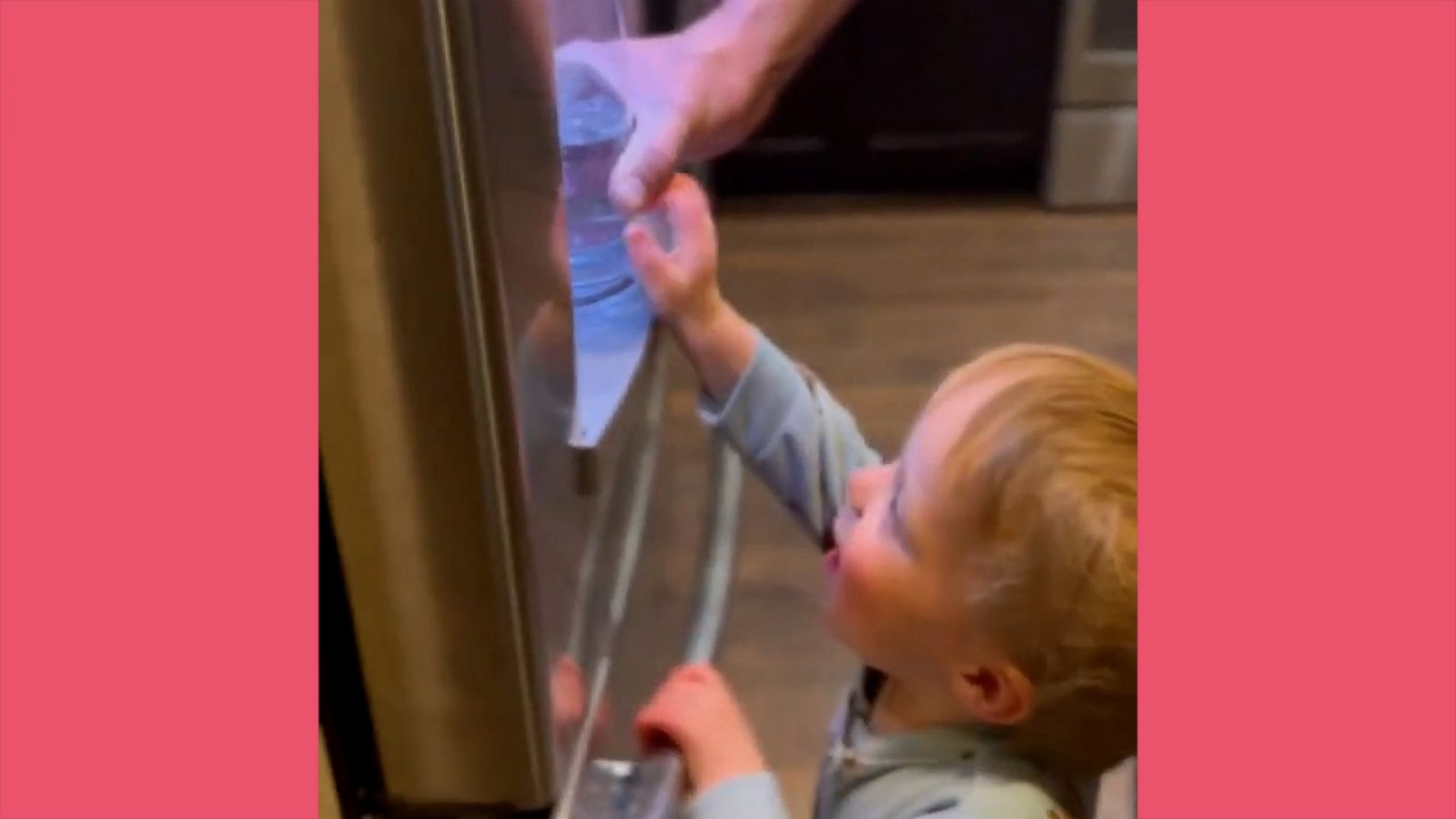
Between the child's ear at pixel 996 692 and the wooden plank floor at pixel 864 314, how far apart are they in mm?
601

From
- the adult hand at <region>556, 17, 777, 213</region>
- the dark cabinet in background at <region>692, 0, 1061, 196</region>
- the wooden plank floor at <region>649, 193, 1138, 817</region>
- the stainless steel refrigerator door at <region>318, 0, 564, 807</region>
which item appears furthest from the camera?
the dark cabinet in background at <region>692, 0, 1061, 196</region>

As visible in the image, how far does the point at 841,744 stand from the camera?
30.0 inches

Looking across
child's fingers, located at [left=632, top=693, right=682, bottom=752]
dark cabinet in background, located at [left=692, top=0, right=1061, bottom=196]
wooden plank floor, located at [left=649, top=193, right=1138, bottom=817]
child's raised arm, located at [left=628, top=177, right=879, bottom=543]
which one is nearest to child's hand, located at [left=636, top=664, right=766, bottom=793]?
child's fingers, located at [left=632, top=693, right=682, bottom=752]

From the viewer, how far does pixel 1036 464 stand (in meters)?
0.62

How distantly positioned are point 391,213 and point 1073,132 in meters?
1.06

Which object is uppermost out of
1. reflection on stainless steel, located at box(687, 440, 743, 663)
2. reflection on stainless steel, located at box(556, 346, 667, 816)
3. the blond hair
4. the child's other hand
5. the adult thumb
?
the adult thumb

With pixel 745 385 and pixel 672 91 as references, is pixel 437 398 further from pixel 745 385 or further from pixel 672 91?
Answer: pixel 672 91

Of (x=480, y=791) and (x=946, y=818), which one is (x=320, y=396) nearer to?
(x=480, y=791)

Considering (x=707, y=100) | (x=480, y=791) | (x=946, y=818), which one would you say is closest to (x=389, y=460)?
(x=480, y=791)

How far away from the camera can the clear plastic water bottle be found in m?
0.82

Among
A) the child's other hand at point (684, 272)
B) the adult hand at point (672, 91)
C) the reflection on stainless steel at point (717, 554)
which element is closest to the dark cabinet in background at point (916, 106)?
the reflection on stainless steel at point (717, 554)

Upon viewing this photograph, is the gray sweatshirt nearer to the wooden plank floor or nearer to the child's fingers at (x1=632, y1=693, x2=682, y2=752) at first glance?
the child's fingers at (x1=632, y1=693, x2=682, y2=752)

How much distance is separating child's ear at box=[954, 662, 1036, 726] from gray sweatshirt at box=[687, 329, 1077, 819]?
0.10 feet

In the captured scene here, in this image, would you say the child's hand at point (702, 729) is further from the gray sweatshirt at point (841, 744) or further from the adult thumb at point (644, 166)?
the adult thumb at point (644, 166)
